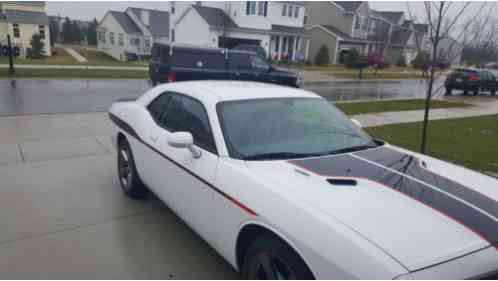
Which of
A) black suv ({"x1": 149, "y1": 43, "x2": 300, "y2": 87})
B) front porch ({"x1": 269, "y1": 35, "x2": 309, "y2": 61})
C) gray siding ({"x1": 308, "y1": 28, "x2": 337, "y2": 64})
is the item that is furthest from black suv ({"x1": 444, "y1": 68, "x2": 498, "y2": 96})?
gray siding ({"x1": 308, "y1": 28, "x2": 337, "y2": 64})

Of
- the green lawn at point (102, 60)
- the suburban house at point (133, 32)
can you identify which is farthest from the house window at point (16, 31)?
the suburban house at point (133, 32)

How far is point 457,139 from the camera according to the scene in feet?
27.2

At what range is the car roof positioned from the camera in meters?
3.24

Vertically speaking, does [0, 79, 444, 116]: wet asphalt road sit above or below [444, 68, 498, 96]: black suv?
below

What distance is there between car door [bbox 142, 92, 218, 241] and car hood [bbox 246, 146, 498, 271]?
46 cm

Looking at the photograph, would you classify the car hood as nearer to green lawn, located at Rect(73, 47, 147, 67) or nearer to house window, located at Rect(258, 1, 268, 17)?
green lawn, located at Rect(73, 47, 147, 67)

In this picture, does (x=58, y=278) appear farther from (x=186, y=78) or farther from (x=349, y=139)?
(x=186, y=78)

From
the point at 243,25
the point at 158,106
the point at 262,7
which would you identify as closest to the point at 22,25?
the point at 243,25

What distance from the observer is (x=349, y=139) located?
10.7 feet

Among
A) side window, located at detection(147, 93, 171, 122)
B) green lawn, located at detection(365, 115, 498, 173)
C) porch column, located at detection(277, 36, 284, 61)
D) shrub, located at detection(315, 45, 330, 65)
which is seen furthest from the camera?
shrub, located at detection(315, 45, 330, 65)

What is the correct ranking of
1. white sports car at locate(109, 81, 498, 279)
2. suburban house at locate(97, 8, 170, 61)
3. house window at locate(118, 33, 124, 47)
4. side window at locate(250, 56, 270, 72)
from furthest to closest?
1. house window at locate(118, 33, 124, 47)
2. suburban house at locate(97, 8, 170, 61)
3. side window at locate(250, 56, 270, 72)
4. white sports car at locate(109, 81, 498, 279)

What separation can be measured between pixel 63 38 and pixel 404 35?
55076mm

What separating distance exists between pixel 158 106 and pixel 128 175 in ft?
3.27

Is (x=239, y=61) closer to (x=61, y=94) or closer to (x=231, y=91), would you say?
(x=61, y=94)
